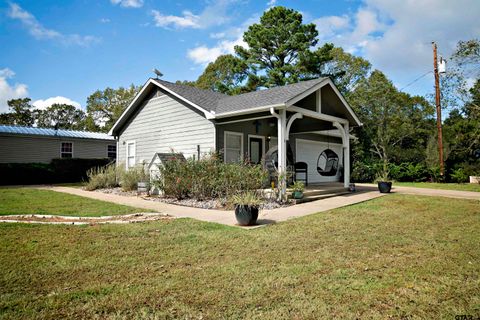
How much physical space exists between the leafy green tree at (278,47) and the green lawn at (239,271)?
72.2ft

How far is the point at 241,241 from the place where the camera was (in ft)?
16.1

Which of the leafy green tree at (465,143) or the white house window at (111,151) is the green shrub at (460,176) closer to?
the leafy green tree at (465,143)

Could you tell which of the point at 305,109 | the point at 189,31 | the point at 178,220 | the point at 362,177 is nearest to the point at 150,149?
the point at 189,31

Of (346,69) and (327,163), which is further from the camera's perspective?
(346,69)

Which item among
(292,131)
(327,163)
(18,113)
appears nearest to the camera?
(292,131)

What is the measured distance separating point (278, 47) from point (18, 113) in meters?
34.9

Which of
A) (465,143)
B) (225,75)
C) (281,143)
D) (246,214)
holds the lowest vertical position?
(246,214)

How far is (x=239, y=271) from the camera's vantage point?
3.53 metres

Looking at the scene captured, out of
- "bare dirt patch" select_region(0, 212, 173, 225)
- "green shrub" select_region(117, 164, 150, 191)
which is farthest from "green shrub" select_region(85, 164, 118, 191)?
"bare dirt patch" select_region(0, 212, 173, 225)

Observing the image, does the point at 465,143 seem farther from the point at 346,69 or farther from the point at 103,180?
the point at 103,180

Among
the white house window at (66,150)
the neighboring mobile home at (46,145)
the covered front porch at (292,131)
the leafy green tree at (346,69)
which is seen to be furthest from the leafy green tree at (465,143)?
the white house window at (66,150)

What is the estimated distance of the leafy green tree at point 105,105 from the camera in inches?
1422

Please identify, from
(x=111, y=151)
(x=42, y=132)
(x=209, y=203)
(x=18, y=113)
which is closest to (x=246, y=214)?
(x=209, y=203)

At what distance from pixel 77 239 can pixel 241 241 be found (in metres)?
2.68
